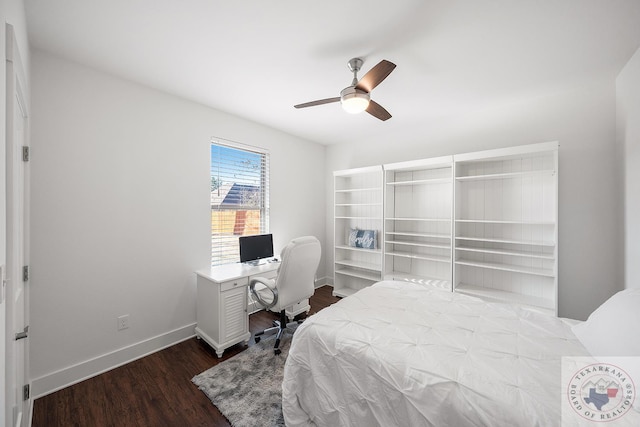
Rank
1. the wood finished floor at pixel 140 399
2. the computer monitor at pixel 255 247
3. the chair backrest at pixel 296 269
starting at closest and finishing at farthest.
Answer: the wood finished floor at pixel 140 399 < the chair backrest at pixel 296 269 < the computer monitor at pixel 255 247

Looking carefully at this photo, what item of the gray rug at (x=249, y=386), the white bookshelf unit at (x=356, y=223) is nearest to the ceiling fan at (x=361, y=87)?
the white bookshelf unit at (x=356, y=223)

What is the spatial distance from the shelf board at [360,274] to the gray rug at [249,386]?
5.71 feet

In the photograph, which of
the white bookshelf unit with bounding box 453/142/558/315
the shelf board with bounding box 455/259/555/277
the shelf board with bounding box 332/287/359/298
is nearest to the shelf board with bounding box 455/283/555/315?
the white bookshelf unit with bounding box 453/142/558/315

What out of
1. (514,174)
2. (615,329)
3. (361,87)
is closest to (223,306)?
(361,87)

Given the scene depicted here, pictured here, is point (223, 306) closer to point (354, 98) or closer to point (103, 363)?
point (103, 363)

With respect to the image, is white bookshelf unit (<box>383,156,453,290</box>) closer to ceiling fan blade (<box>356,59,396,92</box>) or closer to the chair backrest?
the chair backrest

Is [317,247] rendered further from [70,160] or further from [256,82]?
[70,160]

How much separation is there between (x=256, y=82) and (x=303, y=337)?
2246mm

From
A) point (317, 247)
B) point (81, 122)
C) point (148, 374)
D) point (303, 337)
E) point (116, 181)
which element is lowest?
point (148, 374)

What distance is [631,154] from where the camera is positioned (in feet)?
6.63

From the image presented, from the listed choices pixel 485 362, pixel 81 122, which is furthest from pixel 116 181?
pixel 485 362

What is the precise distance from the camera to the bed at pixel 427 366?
3.28 feet

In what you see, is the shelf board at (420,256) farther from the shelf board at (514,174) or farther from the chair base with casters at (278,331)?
the chair base with casters at (278,331)

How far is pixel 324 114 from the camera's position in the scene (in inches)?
122
